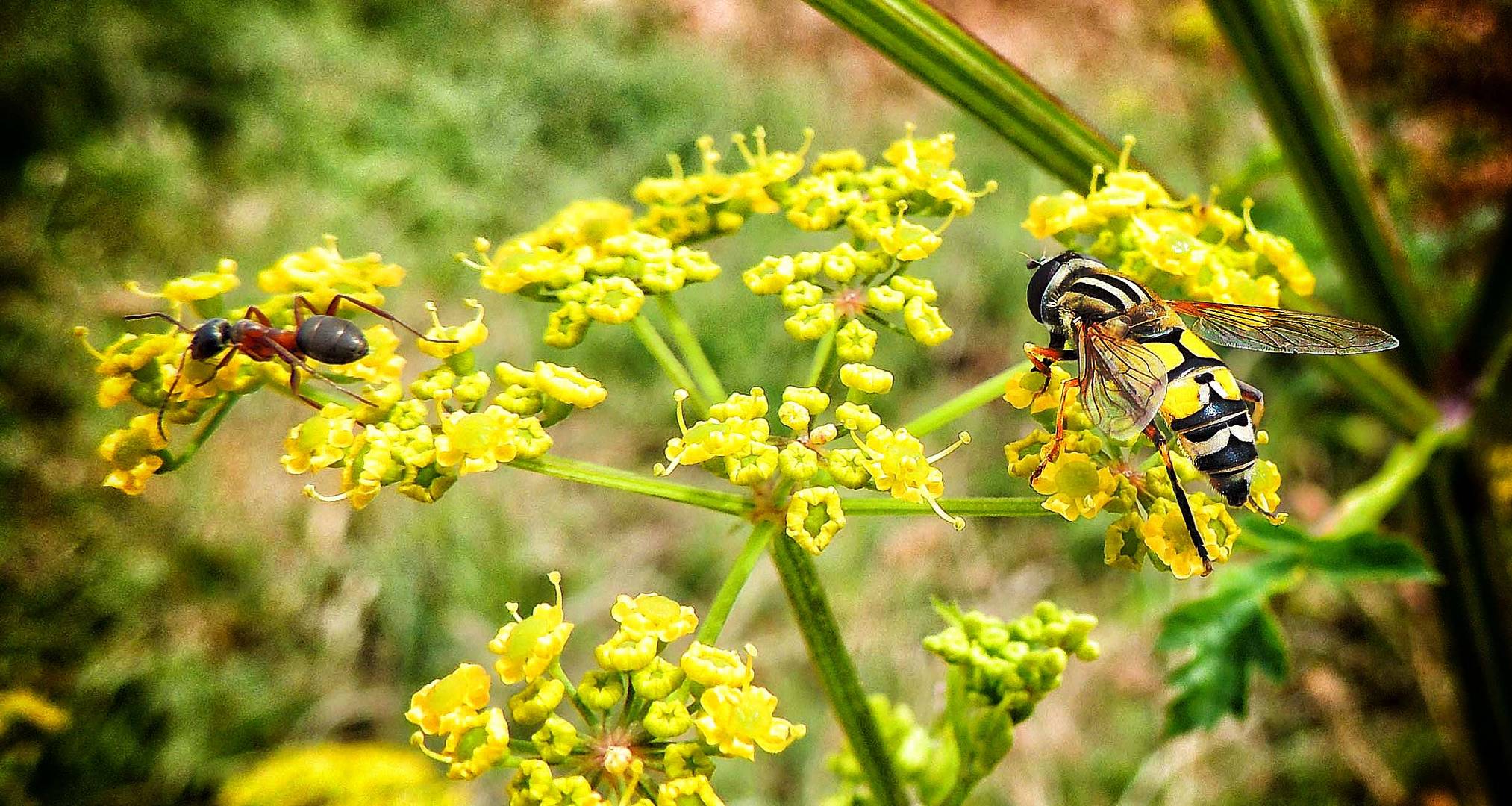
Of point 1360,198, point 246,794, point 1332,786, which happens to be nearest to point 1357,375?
point 1360,198

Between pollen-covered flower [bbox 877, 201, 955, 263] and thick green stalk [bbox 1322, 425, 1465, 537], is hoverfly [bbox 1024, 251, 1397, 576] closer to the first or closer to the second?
pollen-covered flower [bbox 877, 201, 955, 263]

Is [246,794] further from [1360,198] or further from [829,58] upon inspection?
[829,58]

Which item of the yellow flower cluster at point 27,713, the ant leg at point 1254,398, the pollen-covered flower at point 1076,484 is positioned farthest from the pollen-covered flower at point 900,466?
the yellow flower cluster at point 27,713

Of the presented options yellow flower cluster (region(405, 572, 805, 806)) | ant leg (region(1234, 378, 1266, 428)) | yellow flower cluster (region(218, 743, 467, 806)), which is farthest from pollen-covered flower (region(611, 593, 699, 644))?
yellow flower cluster (region(218, 743, 467, 806))

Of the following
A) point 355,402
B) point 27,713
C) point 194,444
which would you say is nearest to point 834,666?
point 355,402

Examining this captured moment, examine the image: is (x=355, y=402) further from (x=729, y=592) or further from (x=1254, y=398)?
(x=1254, y=398)

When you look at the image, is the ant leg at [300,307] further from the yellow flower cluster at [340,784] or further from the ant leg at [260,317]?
the yellow flower cluster at [340,784]

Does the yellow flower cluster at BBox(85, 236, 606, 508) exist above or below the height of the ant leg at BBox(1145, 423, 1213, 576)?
below
